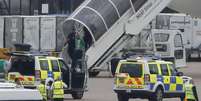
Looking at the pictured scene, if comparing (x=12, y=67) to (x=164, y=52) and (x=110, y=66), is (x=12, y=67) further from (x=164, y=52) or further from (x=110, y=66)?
(x=164, y=52)

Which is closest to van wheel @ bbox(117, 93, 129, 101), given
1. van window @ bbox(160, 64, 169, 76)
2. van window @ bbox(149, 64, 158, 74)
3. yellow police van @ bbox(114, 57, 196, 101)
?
yellow police van @ bbox(114, 57, 196, 101)

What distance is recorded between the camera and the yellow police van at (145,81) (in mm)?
20375

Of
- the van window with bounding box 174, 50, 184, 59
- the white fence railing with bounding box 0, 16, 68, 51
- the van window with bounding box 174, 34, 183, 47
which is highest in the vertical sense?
the white fence railing with bounding box 0, 16, 68, 51

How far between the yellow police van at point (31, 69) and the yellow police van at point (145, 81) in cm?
189

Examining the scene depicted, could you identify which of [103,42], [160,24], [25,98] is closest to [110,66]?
[103,42]

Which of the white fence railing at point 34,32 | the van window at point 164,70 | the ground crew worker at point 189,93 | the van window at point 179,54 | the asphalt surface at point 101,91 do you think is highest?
the white fence railing at point 34,32

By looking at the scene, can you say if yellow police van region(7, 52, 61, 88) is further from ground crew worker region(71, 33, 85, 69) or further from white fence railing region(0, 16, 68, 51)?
white fence railing region(0, 16, 68, 51)

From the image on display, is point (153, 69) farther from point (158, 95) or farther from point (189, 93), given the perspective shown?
point (189, 93)

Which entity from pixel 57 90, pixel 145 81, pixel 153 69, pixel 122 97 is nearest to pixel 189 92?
pixel 145 81

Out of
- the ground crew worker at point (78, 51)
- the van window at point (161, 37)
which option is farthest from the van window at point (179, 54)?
the ground crew worker at point (78, 51)

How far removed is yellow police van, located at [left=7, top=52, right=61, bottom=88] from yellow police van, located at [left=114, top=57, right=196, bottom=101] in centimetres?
189

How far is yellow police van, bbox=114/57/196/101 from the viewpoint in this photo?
20.4m

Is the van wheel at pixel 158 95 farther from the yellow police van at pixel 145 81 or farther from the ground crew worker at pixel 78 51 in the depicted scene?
the ground crew worker at pixel 78 51

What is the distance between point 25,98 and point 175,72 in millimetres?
15985
